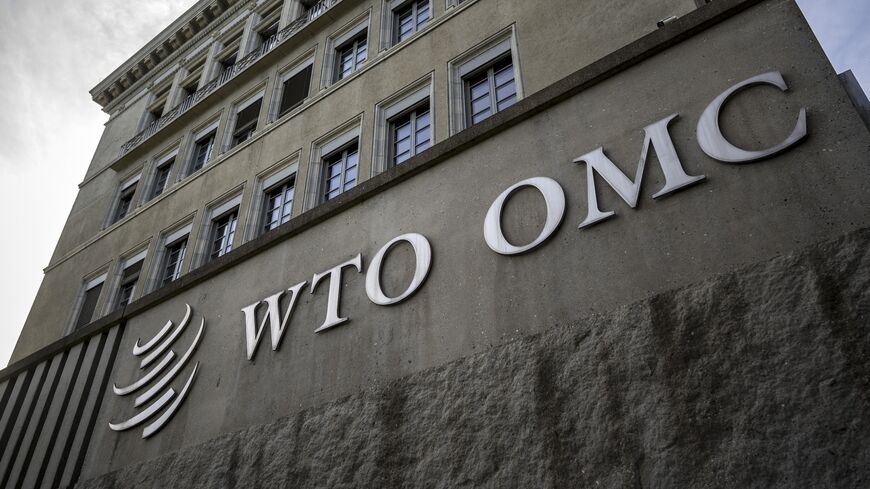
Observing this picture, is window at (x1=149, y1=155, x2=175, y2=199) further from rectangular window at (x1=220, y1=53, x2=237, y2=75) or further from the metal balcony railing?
rectangular window at (x1=220, y1=53, x2=237, y2=75)

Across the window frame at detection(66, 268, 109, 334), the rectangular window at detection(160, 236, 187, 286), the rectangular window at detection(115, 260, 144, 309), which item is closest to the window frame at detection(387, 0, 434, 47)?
the rectangular window at detection(160, 236, 187, 286)

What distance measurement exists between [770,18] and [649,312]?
283 centimetres

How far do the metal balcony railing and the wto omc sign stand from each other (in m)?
9.40

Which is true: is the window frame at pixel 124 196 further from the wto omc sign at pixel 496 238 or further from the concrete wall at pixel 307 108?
the wto omc sign at pixel 496 238

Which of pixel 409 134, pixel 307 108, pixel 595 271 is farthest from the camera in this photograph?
pixel 307 108

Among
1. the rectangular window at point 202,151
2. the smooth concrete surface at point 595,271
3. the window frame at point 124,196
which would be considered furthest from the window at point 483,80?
the window frame at point 124,196

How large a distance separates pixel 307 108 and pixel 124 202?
7.52 m

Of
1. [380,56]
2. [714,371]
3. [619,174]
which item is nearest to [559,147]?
[619,174]

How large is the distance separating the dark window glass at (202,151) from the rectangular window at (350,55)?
3871mm

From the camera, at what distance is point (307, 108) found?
13211mm

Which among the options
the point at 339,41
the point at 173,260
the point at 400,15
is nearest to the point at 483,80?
the point at 400,15

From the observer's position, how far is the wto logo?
7816 millimetres

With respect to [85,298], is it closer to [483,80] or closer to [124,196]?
[124,196]

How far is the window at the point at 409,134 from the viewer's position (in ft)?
35.4
